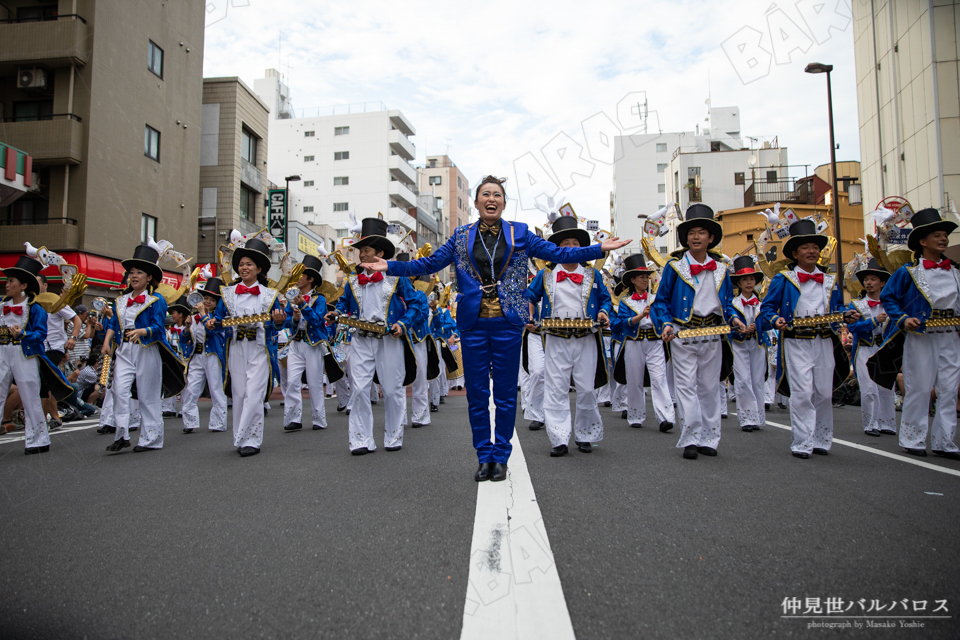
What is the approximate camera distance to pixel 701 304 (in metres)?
5.83

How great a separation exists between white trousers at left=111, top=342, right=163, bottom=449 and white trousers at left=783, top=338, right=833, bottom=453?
253 inches

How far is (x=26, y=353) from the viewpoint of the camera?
6.87 metres

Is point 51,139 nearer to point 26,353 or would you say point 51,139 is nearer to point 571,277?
point 26,353

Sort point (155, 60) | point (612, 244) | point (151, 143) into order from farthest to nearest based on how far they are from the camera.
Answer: point (155, 60) < point (151, 143) < point (612, 244)

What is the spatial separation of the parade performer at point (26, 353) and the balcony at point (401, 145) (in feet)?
168

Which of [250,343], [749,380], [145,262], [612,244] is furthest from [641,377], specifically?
[145,262]

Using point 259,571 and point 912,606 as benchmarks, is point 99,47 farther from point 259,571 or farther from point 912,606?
point 912,606

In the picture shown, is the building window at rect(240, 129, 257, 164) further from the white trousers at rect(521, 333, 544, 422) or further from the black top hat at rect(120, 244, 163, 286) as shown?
the white trousers at rect(521, 333, 544, 422)

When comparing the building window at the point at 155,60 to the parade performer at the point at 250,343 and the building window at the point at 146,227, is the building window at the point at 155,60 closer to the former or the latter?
the building window at the point at 146,227

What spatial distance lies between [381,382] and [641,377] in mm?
3891

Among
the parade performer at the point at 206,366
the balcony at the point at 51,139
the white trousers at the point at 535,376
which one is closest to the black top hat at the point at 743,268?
the white trousers at the point at 535,376

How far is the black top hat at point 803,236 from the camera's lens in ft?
20.1

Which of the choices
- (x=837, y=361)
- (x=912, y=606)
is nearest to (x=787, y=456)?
(x=837, y=361)

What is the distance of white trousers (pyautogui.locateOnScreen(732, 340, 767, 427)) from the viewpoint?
309 inches
